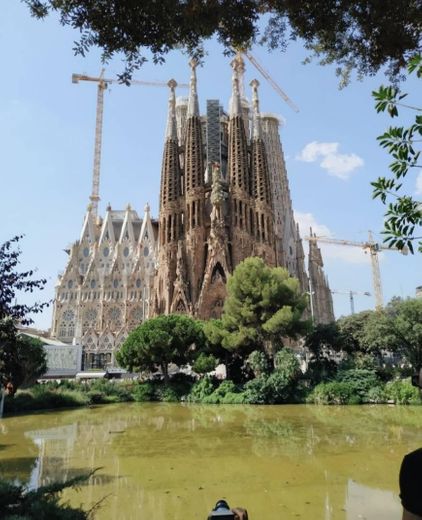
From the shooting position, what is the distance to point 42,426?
15078mm

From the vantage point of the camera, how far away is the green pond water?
5.96m

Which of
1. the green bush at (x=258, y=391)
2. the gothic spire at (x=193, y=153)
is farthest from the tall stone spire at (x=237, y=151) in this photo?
the green bush at (x=258, y=391)

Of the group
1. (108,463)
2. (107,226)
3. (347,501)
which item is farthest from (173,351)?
(107,226)

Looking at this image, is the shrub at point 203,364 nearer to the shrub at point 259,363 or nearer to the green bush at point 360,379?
the shrub at point 259,363

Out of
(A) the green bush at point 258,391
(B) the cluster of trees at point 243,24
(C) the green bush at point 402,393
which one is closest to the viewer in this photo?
(B) the cluster of trees at point 243,24

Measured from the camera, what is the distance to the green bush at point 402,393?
19.3 m

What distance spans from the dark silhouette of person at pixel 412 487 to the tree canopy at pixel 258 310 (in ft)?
72.4

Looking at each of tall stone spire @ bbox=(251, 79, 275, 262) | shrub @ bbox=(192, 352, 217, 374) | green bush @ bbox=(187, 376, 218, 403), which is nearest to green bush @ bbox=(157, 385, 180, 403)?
green bush @ bbox=(187, 376, 218, 403)

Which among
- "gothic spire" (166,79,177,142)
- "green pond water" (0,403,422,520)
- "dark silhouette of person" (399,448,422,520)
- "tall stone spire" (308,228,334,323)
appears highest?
"gothic spire" (166,79,177,142)

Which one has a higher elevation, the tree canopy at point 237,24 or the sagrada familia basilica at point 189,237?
the sagrada familia basilica at point 189,237

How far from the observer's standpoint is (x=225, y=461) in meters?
8.77

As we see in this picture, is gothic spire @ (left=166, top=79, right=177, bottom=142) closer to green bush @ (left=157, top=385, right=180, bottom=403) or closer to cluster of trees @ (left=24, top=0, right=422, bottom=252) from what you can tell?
green bush @ (left=157, top=385, right=180, bottom=403)

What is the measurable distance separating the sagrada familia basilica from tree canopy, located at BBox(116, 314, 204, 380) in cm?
1289

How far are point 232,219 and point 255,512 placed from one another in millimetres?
39062
